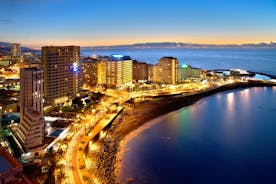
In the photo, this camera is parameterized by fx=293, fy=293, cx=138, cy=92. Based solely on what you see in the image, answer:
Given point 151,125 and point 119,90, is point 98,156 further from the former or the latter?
point 119,90

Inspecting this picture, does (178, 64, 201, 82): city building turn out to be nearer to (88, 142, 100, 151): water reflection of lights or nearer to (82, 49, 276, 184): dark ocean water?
(82, 49, 276, 184): dark ocean water

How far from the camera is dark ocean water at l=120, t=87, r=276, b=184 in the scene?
22.4 ft

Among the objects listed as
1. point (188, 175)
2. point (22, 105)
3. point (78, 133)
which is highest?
A: point (22, 105)

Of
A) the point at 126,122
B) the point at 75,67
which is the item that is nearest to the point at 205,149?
the point at 126,122

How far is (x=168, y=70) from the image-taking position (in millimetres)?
19906

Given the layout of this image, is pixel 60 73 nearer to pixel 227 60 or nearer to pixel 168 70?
pixel 168 70

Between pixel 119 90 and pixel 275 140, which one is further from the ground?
pixel 119 90

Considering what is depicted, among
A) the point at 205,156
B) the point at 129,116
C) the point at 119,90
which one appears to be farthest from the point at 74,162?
the point at 119,90

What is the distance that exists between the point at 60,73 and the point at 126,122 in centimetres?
368

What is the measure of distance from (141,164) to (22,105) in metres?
3.93

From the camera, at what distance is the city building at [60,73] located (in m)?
11.9

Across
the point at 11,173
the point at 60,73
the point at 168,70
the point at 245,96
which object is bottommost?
the point at 245,96

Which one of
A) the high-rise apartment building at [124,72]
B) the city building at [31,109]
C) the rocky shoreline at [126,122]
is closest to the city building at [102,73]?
the high-rise apartment building at [124,72]

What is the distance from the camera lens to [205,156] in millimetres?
8070
